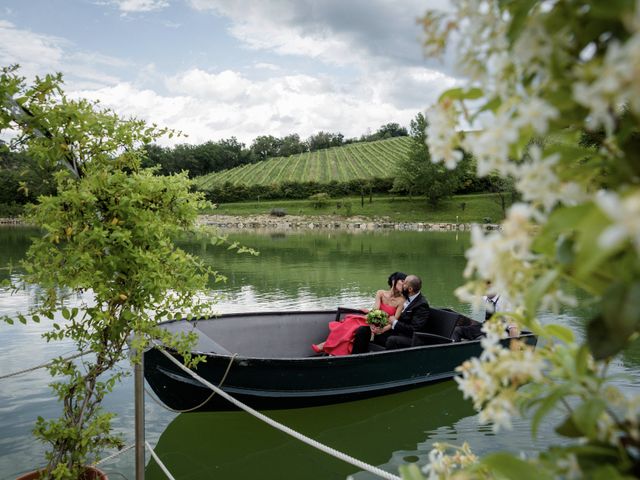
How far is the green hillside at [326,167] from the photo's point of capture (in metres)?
79.2

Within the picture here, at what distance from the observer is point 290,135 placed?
4966 inches

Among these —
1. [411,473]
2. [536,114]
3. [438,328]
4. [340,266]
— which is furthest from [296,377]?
[340,266]

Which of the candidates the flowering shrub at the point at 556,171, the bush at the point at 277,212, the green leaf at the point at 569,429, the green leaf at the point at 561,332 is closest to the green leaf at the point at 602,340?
the flowering shrub at the point at 556,171

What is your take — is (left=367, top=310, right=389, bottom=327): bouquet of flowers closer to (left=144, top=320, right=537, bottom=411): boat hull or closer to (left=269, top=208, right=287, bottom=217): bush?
(left=144, top=320, right=537, bottom=411): boat hull

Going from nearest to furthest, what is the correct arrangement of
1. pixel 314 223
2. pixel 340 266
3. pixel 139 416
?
pixel 139 416 < pixel 340 266 < pixel 314 223

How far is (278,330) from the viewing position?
8.13 meters

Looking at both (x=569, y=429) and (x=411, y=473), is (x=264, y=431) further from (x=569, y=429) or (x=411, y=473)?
(x=569, y=429)

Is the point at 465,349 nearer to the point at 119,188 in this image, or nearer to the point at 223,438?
the point at 223,438

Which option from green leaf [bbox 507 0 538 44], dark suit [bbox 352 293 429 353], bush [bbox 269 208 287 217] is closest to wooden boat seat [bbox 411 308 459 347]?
dark suit [bbox 352 293 429 353]

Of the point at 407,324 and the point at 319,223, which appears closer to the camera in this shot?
the point at 407,324

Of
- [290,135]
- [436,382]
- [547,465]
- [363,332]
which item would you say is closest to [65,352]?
[363,332]

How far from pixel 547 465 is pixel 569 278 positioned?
330 millimetres

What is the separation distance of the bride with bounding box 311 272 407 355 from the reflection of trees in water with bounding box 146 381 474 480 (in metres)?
0.83

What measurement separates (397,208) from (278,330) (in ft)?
172
